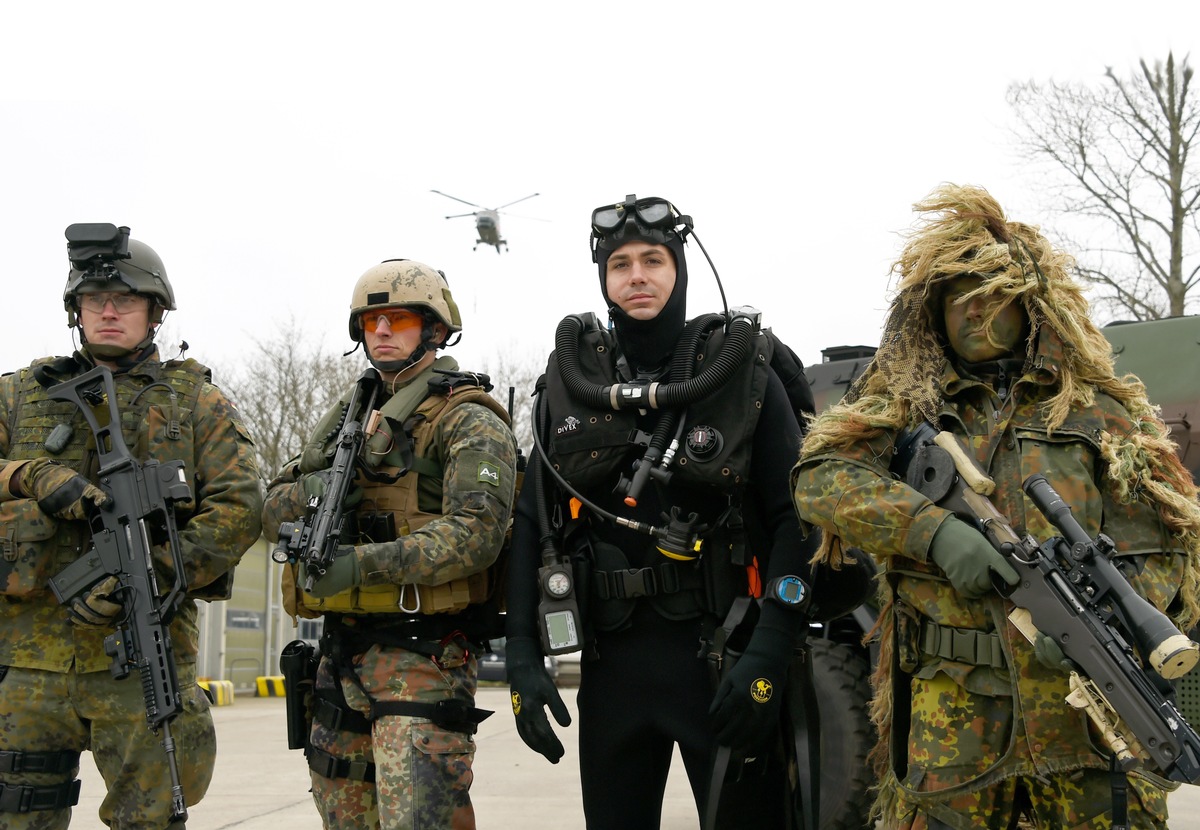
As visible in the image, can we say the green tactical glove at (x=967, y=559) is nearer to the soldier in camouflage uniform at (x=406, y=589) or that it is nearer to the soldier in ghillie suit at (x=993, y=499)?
the soldier in ghillie suit at (x=993, y=499)

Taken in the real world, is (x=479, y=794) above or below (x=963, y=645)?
below

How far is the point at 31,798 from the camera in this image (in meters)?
3.72

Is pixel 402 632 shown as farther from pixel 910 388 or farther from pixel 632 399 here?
pixel 910 388

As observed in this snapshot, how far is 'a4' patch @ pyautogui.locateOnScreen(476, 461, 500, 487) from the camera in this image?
12.4 feet

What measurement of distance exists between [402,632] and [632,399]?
1.08 meters

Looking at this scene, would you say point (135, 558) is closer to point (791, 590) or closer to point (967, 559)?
point (791, 590)

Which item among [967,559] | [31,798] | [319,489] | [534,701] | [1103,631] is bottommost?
[31,798]

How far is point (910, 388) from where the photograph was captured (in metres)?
3.27

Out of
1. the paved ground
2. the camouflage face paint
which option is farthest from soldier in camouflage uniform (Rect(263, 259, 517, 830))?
the paved ground

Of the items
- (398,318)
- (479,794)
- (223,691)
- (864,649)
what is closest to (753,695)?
(398,318)

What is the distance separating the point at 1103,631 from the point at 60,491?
3.12m

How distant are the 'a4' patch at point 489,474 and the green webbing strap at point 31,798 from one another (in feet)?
5.42

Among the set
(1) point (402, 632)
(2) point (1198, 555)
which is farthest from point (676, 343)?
(2) point (1198, 555)

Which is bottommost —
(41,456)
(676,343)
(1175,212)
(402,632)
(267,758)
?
(267,758)
